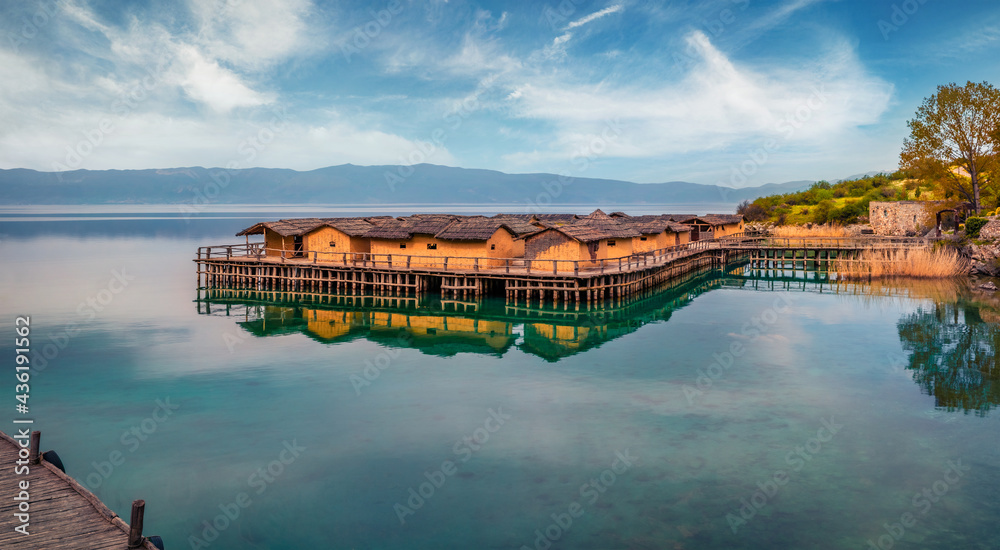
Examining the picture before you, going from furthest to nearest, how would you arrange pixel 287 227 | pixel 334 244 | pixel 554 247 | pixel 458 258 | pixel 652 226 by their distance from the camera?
pixel 652 226 < pixel 287 227 < pixel 334 244 < pixel 458 258 < pixel 554 247

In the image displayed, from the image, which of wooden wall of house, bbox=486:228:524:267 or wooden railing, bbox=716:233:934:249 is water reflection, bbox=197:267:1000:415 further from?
wooden railing, bbox=716:233:934:249

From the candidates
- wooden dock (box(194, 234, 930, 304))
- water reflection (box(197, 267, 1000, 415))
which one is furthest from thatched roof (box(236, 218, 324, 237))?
water reflection (box(197, 267, 1000, 415))

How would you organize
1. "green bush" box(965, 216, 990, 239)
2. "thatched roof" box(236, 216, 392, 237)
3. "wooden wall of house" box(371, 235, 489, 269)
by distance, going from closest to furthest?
1. "wooden wall of house" box(371, 235, 489, 269)
2. "green bush" box(965, 216, 990, 239)
3. "thatched roof" box(236, 216, 392, 237)

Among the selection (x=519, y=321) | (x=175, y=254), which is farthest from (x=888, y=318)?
(x=175, y=254)

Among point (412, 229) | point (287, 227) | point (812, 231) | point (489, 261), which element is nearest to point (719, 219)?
point (812, 231)

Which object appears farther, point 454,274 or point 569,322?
point 454,274

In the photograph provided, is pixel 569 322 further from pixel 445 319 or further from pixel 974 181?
pixel 974 181

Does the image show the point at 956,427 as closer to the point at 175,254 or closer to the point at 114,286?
the point at 114,286
